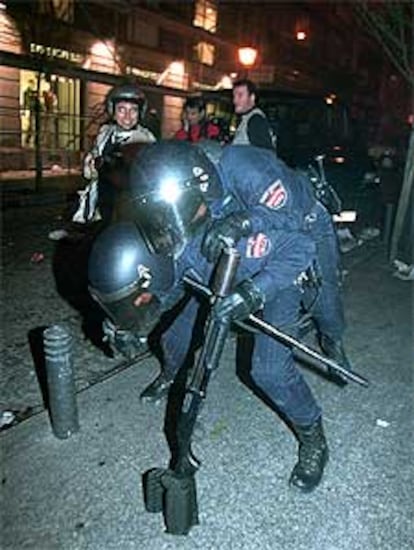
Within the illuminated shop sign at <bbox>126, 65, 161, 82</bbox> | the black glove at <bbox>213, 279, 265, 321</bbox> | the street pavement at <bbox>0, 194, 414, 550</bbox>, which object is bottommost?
the street pavement at <bbox>0, 194, 414, 550</bbox>

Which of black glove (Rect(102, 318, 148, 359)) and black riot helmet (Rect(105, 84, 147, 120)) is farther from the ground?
black riot helmet (Rect(105, 84, 147, 120))

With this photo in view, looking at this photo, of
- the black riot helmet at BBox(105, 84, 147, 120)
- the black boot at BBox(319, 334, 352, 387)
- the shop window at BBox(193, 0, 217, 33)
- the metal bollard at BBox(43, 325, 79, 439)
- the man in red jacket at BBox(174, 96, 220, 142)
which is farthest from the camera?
the shop window at BBox(193, 0, 217, 33)

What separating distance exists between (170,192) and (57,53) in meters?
13.7

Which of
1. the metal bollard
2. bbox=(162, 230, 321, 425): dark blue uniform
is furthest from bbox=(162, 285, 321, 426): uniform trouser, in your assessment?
the metal bollard

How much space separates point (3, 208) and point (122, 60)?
927 centimetres

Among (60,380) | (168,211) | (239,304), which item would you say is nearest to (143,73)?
(60,380)

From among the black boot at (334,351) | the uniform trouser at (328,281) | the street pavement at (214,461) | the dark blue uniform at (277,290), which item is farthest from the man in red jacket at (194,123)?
the dark blue uniform at (277,290)

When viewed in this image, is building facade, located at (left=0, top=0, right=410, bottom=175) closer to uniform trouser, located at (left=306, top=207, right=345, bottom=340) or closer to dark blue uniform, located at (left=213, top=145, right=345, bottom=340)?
uniform trouser, located at (left=306, top=207, right=345, bottom=340)

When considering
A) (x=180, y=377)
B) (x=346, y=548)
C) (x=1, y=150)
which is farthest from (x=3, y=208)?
(x=346, y=548)

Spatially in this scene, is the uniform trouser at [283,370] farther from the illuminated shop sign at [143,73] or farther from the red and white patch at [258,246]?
the illuminated shop sign at [143,73]

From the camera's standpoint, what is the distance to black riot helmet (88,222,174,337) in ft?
7.41

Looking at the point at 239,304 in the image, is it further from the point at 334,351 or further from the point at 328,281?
the point at 334,351

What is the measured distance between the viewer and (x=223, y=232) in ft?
7.43

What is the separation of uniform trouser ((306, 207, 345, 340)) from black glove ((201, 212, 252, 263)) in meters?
1.21
